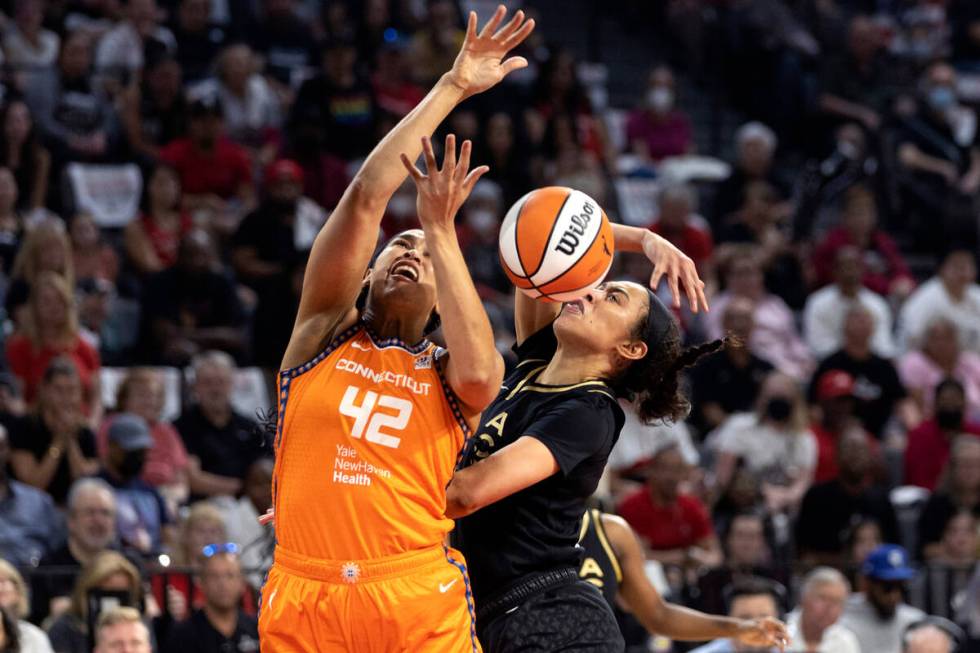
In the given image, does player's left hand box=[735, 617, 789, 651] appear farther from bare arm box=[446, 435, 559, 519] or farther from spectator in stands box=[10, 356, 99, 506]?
spectator in stands box=[10, 356, 99, 506]

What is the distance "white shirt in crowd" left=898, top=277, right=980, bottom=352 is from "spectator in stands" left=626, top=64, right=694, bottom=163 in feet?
11.2

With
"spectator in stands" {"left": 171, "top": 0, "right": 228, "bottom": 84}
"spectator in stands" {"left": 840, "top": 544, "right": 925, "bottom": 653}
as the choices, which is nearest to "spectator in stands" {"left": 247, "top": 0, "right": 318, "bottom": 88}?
"spectator in stands" {"left": 171, "top": 0, "right": 228, "bottom": 84}

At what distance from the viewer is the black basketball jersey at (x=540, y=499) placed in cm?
545

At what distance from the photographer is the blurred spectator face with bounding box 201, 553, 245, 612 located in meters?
8.80

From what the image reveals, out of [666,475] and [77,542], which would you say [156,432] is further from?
[666,475]

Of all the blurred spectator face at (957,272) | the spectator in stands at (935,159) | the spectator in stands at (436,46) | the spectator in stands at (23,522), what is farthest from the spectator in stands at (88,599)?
the spectator in stands at (935,159)

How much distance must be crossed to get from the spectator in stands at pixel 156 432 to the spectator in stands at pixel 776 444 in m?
4.02

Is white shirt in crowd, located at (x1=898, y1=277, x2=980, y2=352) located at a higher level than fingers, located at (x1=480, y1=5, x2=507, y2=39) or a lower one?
lower

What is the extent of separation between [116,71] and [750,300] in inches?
227

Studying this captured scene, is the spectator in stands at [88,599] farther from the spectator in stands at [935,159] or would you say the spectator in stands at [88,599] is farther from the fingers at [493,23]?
the spectator in stands at [935,159]

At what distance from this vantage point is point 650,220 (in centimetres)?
1560

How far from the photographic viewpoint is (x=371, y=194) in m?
4.99

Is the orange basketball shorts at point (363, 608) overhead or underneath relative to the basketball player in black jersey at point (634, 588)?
overhead

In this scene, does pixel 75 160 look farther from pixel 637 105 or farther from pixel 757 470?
pixel 637 105
